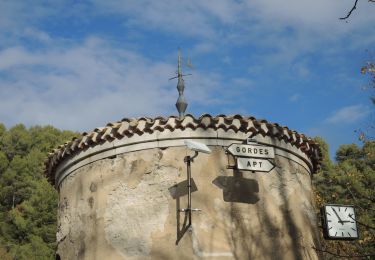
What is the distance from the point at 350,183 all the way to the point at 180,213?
1664cm

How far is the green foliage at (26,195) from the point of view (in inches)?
992

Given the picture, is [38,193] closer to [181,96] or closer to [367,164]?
[367,164]

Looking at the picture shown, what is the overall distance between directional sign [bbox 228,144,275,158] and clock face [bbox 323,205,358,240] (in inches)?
54.8

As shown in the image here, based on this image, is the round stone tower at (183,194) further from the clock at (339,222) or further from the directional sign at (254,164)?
the clock at (339,222)

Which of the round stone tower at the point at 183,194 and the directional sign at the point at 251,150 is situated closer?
the round stone tower at the point at 183,194

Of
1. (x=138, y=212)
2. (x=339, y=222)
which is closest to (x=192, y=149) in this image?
(x=138, y=212)

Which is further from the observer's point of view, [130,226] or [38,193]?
[38,193]

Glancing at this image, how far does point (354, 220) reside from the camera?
918cm

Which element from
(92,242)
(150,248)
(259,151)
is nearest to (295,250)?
(259,151)

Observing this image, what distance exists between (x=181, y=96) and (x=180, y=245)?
3.55 meters

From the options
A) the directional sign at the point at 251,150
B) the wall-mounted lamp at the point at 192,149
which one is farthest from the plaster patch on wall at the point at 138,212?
the directional sign at the point at 251,150

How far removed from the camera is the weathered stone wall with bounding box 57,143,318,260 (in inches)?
321

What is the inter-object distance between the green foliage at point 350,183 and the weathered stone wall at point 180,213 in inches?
361

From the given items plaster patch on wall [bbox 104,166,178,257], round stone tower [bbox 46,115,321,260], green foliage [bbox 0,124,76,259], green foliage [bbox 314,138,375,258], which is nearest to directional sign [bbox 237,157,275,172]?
round stone tower [bbox 46,115,321,260]
